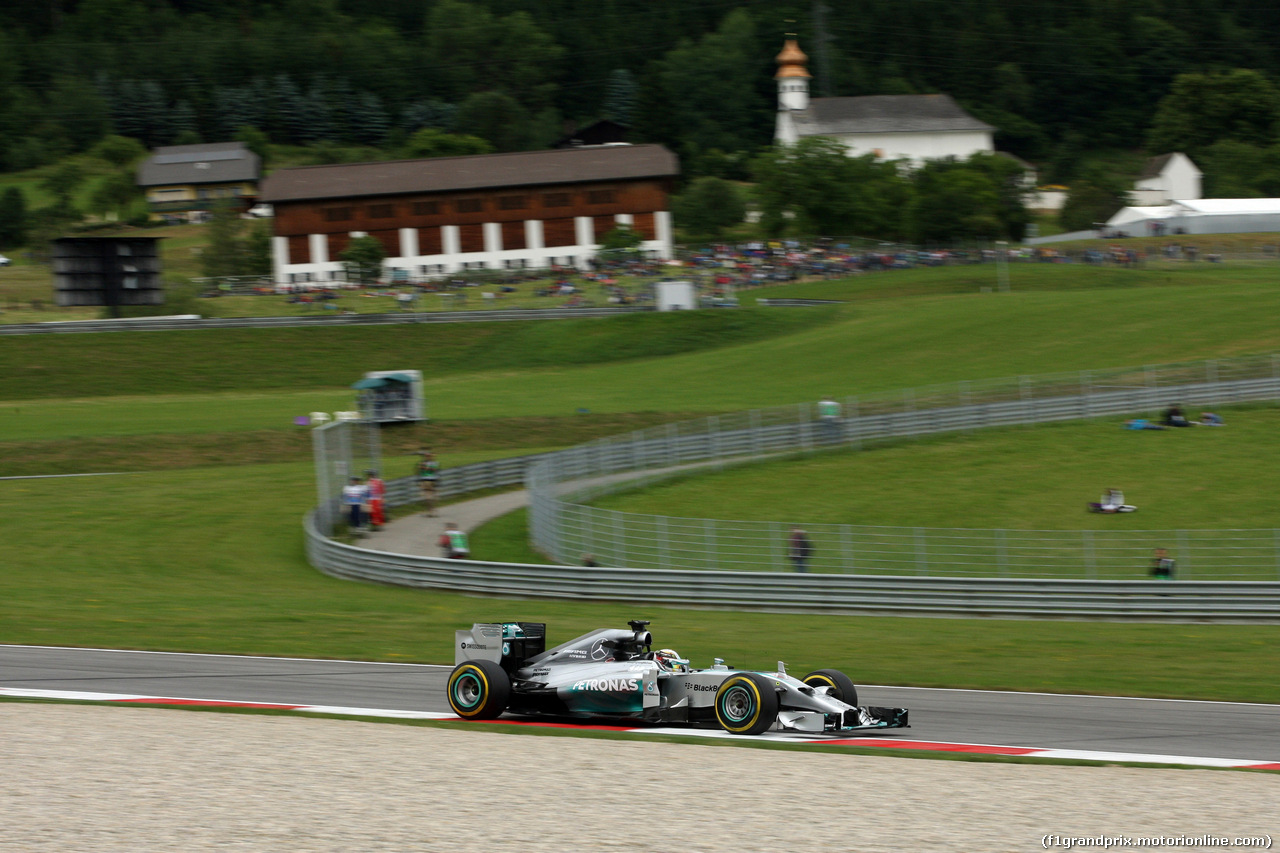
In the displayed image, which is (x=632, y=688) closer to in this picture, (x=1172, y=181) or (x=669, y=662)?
(x=669, y=662)

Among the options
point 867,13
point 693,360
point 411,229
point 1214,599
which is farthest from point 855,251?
point 867,13

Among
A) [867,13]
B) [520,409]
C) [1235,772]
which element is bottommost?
[520,409]

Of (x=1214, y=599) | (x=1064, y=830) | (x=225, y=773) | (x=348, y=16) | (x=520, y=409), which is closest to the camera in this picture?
(x=1064, y=830)

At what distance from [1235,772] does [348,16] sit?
204 meters

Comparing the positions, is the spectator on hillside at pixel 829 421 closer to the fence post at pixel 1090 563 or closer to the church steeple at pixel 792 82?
the fence post at pixel 1090 563

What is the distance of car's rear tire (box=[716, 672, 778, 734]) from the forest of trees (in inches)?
5414

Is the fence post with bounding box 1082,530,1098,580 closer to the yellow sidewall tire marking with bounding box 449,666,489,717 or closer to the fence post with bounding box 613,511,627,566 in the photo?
the fence post with bounding box 613,511,627,566

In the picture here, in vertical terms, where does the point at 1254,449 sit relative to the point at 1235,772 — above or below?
below

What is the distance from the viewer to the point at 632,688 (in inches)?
470

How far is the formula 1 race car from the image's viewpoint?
1144cm

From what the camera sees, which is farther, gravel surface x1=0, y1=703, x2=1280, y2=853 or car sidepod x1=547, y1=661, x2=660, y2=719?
car sidepod x1=547, y1=661, x2=660, y2=719

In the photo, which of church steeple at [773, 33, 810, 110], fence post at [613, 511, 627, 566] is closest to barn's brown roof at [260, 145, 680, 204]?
church steeple at [773, 33, 810, 110]

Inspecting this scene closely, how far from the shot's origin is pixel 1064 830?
8.48m

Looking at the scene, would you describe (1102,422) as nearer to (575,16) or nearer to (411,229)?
(411,229)
